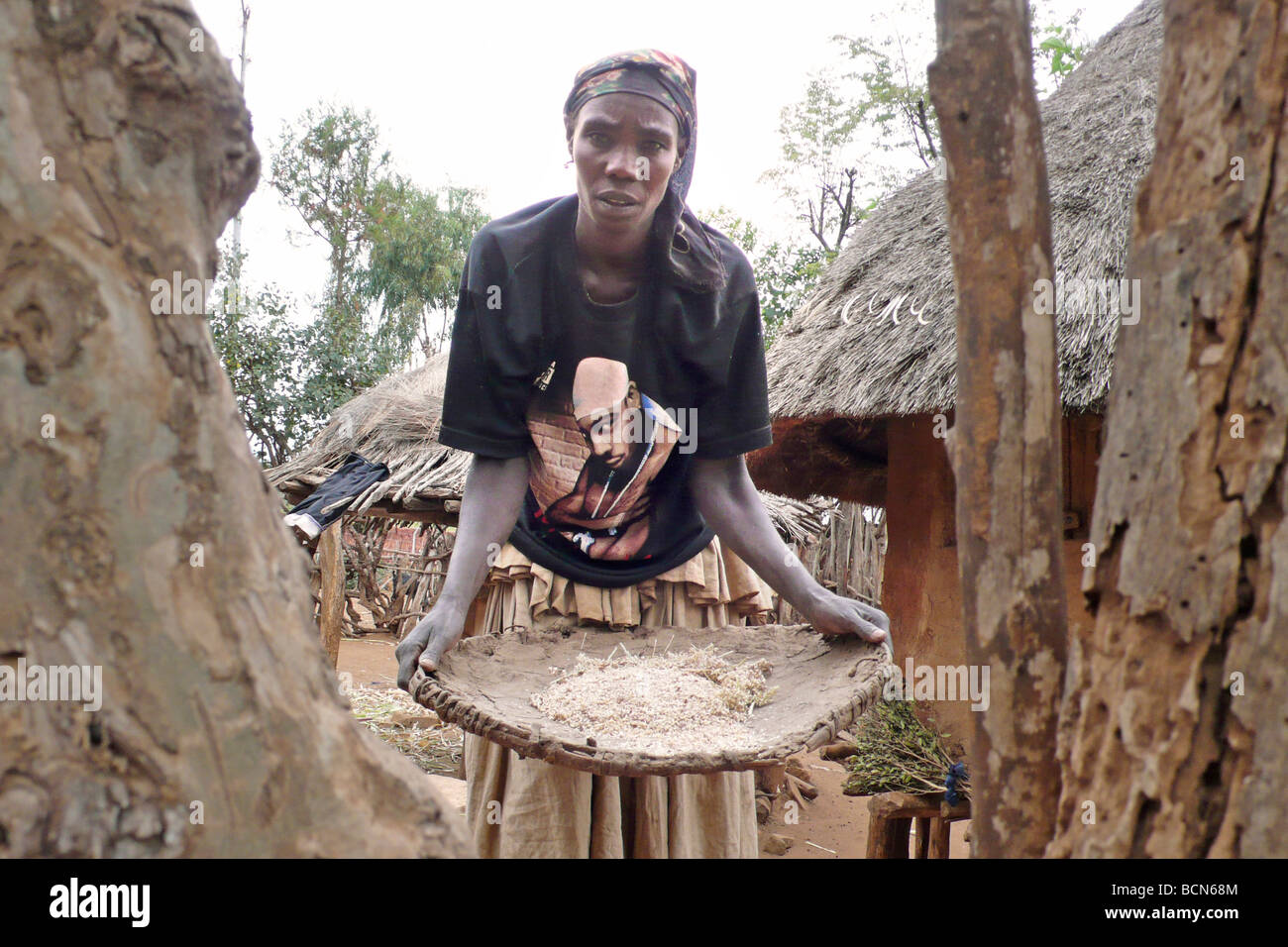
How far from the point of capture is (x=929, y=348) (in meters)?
4.33

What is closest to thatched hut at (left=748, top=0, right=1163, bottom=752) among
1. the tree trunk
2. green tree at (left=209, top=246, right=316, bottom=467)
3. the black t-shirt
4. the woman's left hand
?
the black t-shirt

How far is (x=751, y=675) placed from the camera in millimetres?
2111

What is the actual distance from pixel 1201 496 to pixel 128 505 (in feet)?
3.27

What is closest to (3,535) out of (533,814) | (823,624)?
(533,814)

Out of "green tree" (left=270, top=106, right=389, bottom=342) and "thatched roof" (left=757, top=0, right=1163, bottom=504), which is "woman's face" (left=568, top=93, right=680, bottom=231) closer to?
"thatched roof" (left=757, top=0, right=1163, bottom=504)

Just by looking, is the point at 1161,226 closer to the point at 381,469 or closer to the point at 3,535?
the point at 3,535

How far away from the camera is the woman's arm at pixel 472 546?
192cm

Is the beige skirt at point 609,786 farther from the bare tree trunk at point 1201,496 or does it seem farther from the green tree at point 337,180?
the green tree at point 337,180

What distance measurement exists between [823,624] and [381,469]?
203 inches

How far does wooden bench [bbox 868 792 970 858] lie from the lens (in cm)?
389

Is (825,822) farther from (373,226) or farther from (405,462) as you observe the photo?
(373,226)

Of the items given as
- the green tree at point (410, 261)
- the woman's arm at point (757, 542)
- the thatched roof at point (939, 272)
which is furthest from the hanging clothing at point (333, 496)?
the green tree at point (410, 261)

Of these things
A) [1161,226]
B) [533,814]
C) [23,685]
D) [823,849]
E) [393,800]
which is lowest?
[823,849]

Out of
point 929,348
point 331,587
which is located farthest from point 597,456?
point 331,587
